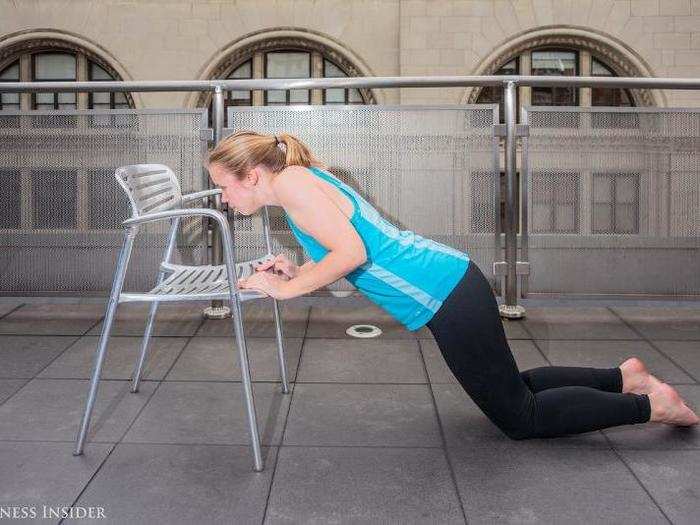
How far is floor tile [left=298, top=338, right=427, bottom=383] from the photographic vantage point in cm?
383

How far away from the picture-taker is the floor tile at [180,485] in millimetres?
2371

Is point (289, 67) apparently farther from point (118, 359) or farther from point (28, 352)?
point (118, 359)

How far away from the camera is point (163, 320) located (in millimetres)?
5004

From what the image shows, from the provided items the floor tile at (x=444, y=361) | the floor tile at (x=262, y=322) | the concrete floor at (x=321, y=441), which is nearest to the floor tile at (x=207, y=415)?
the concrete floor at (x=321, y=441)

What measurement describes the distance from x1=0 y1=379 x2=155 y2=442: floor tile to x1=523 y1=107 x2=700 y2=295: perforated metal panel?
2.84 m

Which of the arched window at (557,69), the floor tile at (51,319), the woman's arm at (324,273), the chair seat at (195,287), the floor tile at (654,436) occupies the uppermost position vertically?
the arched window at (557,69)

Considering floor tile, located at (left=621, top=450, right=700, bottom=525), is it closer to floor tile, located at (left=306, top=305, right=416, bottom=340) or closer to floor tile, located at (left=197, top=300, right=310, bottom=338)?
floor tile, located at (left=306, top=305, right=416, bottom=340)

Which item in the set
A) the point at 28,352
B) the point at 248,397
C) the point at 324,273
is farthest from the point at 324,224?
the point at 28,352

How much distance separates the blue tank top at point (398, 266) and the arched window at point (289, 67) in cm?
1758

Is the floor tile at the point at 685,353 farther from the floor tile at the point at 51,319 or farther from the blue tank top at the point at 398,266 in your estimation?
the floor tile at the point at 51,319

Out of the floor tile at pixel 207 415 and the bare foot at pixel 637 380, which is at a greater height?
the bare foot at pixel 637 380

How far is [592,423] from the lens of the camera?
113 inches

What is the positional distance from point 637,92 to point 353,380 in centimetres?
1749

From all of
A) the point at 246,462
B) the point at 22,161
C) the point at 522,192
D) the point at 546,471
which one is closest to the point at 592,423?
the point at 546,471
